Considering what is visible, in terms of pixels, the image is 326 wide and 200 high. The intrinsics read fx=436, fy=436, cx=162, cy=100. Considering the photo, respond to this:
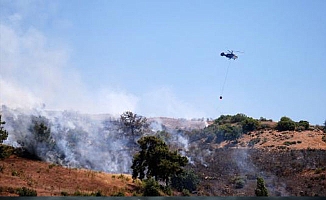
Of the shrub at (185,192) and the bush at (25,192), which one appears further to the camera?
the shrub at (185,192)

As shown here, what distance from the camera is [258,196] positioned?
66188 millimetres

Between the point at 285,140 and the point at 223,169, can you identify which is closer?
the point at 223,169

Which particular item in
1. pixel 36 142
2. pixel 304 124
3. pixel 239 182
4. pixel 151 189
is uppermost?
pixel 304 124

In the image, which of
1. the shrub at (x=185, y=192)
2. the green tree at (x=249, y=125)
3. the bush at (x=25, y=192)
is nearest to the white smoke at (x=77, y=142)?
the bush at (x=25, y=192)

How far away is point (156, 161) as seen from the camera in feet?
229

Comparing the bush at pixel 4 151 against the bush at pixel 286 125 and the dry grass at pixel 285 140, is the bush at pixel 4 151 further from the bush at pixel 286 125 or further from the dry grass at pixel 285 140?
the bush at pixel 286 125

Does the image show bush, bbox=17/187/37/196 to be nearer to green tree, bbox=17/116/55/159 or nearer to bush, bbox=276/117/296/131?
green tree, bbox=17/116/55/159

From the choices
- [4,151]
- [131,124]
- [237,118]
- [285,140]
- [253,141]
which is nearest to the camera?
[4,151]

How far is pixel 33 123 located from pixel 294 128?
3064 inches

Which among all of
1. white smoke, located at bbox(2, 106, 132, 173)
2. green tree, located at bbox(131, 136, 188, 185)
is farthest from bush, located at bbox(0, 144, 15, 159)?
green tree, located at bbox(131, 136, 188, 185)

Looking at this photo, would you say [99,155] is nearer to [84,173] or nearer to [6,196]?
[84,173]

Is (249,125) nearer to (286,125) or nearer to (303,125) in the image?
(286,125)

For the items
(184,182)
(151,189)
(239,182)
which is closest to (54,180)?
(151,189)

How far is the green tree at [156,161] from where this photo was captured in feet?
225
